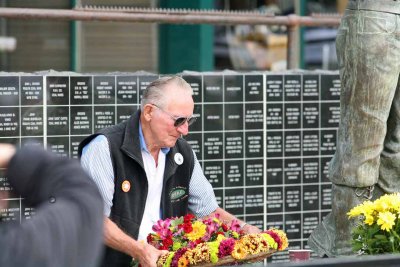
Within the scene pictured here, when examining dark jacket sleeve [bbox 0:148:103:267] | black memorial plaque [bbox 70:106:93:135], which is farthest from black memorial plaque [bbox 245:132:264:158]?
dark jacket sleeve [bbox 0:148:103:267]

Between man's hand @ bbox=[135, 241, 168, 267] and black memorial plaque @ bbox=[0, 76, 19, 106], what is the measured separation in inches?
63.9

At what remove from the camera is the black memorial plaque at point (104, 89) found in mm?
6215

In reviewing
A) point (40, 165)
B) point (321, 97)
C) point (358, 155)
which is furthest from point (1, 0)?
point (40, 165)

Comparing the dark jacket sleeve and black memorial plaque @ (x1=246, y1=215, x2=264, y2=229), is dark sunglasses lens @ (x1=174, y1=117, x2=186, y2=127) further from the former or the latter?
the dark jacket sleeve

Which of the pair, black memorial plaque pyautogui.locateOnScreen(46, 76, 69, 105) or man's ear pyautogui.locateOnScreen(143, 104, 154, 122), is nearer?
man's ear pyautogui.locateOnScreen(143, 104, 154, 122)

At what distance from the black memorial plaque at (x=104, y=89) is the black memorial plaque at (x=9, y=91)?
0.46 m

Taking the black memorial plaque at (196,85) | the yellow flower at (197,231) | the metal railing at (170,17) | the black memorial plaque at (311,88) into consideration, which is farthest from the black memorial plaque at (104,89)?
the yellow flower at (197,231)

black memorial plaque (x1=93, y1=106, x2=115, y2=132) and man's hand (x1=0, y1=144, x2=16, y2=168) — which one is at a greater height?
man's hand (x1=0, y1=144, x2=16, y2=168)


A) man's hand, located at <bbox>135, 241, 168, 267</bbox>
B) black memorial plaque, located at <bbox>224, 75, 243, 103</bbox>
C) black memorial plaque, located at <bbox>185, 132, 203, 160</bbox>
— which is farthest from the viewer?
black memorial plaque, located at <bbox>224, 75, 243, 103</bbox>

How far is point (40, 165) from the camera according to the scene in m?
2.36

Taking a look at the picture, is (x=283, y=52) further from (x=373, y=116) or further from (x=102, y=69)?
(x=373, y=116)

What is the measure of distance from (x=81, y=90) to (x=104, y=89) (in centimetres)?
14

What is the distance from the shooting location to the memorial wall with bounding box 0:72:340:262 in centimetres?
606

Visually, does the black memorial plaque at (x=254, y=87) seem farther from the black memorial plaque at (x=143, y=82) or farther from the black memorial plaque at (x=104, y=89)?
the black memorial plaque at (x=104, y=89)
